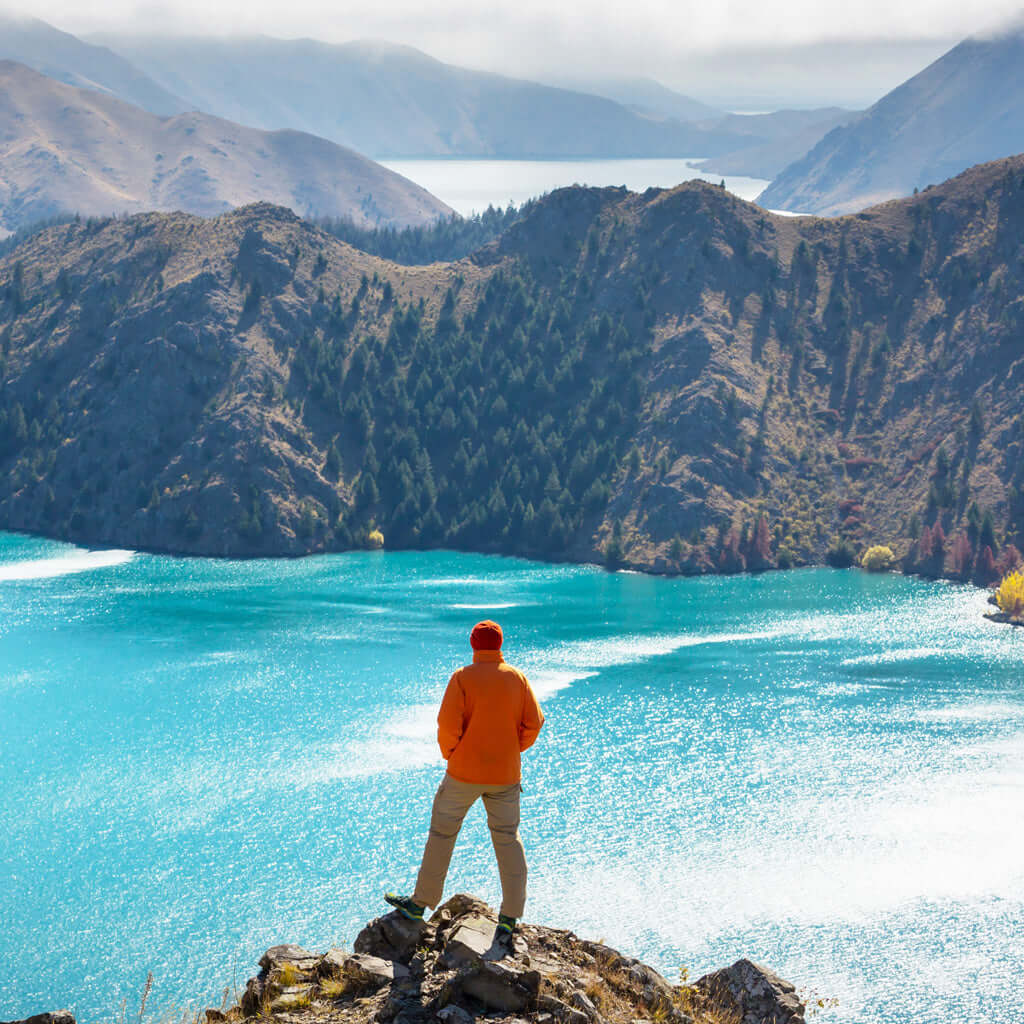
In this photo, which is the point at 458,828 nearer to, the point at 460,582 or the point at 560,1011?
the point at 560,1011

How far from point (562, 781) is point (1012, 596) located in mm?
71572

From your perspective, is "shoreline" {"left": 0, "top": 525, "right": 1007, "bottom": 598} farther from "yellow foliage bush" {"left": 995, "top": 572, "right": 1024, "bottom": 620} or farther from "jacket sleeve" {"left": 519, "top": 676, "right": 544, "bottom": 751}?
"jacket sleeve" {"left": 519, "top": 676, "right": 544, "bottom": 751}

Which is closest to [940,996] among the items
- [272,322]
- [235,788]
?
[235,788]

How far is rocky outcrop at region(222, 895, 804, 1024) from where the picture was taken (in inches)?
910

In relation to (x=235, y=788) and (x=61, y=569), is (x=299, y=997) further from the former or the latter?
(x=61, y=569)

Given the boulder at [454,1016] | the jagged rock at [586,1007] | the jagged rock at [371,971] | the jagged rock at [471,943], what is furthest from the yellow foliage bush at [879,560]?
the boulder at [454,1016]

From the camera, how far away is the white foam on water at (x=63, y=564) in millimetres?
156250

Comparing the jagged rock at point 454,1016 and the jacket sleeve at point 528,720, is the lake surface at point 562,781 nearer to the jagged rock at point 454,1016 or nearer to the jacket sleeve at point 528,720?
the jacket sleeve at point 528,720

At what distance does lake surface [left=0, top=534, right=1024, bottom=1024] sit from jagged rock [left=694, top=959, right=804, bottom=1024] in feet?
97.8

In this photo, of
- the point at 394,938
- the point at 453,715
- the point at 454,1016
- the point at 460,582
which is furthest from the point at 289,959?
the point at 460,582

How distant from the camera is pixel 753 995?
2773 centimetres

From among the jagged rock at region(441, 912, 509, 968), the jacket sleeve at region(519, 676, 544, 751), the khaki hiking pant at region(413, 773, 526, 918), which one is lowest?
the jagged rock at region(441, 912, 509, 968)

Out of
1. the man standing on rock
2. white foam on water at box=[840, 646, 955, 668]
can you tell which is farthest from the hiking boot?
white foam on water at box=[840, 646, 955, 668]

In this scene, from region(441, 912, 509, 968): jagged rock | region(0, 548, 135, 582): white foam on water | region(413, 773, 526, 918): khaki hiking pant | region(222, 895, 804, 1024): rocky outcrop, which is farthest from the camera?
region(0, 548, 135, 582): white foam on water
